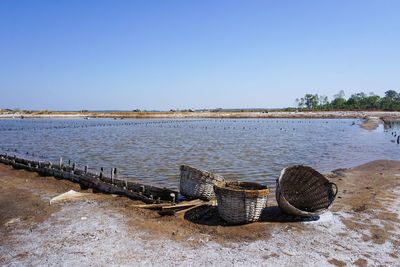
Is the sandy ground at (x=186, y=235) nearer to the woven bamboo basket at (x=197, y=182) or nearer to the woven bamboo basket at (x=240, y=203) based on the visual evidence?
the woven bamboo basket at (x=240, y=203)

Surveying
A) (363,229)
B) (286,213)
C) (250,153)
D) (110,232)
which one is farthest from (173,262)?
(250,153)

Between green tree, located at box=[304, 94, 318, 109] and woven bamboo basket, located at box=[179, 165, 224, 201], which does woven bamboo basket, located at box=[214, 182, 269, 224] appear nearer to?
woven bamboo basket, located at box=[179, 165, 224, 201]

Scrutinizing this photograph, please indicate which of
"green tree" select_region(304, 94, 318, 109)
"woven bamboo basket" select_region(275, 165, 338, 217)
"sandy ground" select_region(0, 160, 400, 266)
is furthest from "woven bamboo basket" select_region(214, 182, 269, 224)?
"green tree" select_region(304, 94, 318, 109)

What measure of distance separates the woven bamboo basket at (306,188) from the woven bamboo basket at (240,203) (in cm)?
140

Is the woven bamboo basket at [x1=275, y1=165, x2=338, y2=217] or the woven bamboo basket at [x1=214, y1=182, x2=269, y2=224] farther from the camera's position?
the woven bamboo basket at [x1=275, y1=165, x2=338, y2=217]

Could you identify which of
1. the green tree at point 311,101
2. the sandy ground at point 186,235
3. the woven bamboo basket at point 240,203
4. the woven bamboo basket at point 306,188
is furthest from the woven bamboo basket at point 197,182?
the green tree at point 311,101

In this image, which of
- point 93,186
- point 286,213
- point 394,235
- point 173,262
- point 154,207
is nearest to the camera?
point 173,262

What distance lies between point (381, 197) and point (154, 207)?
24.9 ft

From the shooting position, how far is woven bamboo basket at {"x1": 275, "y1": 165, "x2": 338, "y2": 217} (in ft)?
26.2

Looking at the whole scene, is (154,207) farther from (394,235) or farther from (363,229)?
(394,235)

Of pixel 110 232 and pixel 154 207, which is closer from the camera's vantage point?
pixel 110 232

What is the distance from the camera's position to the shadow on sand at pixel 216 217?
23.7ft

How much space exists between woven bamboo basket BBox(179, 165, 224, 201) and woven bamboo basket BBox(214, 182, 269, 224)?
1447 mm

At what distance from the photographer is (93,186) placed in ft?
34.3
